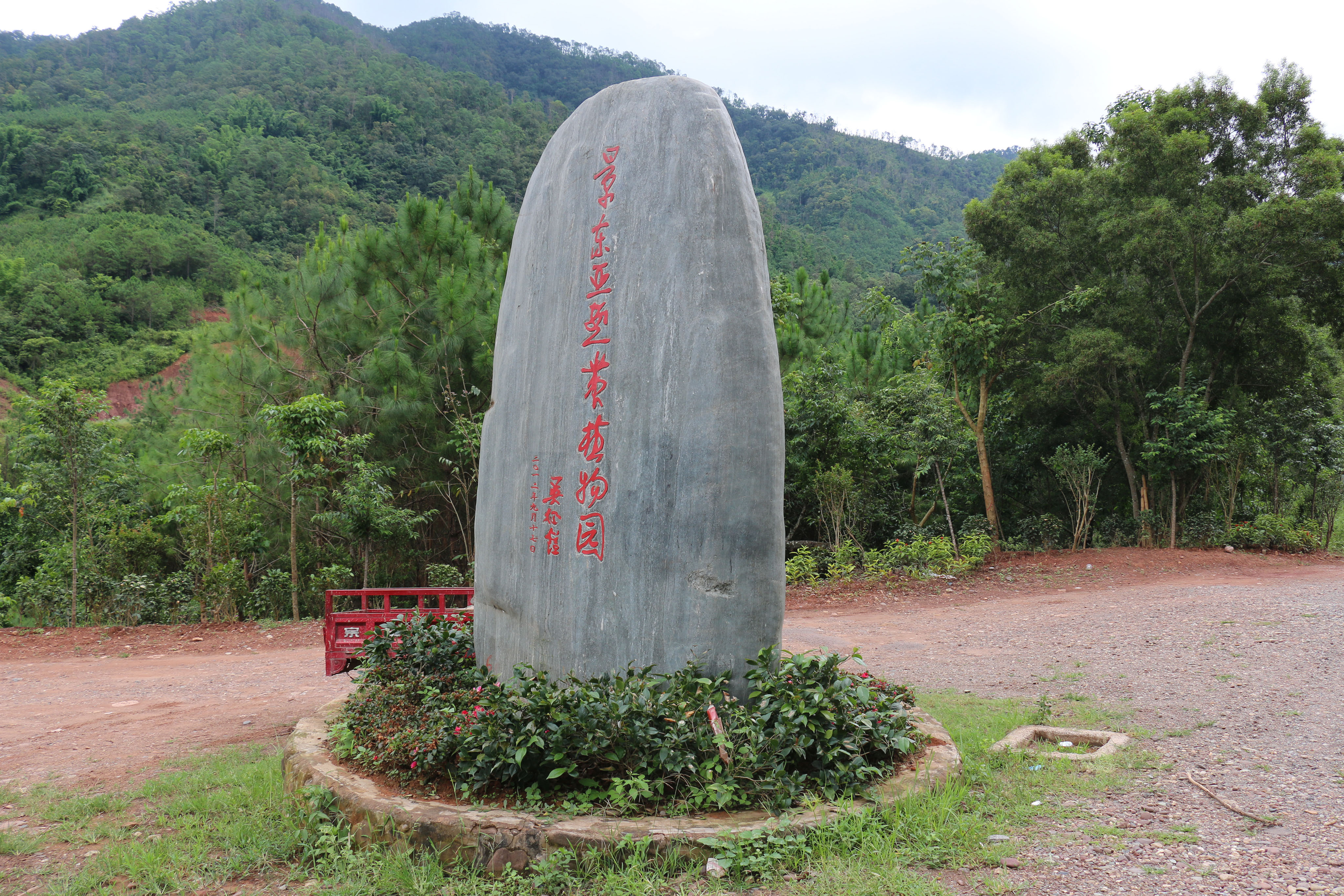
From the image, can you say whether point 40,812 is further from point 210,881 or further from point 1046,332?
point 1046,332

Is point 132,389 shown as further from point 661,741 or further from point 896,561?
point 661,741

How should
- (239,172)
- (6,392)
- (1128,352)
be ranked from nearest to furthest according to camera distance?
(1128,352) → (6,392) → (239,172)

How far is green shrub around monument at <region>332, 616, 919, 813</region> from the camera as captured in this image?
3.07 meters

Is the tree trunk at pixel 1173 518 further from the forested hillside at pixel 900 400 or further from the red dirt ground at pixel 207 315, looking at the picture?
the red dirt ground at pixel 207 315

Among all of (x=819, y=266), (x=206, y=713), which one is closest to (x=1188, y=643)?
(x=206, y=713)

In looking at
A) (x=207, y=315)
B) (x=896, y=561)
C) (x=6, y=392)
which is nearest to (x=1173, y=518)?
(x=896, y=561)

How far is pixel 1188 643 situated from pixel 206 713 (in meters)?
7.61

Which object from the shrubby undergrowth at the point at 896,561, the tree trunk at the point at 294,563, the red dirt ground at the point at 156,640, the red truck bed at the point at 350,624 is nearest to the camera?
the red truck bed at the point at 350,624

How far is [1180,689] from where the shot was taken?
5281mm

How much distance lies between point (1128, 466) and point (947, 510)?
3.59 m

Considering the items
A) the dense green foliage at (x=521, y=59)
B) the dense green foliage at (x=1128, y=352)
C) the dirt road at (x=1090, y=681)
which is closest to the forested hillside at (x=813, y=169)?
the dense green foliage at (x=521, y=59)

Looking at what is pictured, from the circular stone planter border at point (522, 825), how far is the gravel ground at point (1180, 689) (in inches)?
19.7

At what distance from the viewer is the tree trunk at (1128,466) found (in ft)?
43.2

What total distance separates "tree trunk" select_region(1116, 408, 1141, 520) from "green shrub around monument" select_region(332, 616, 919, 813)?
37.3 feet
